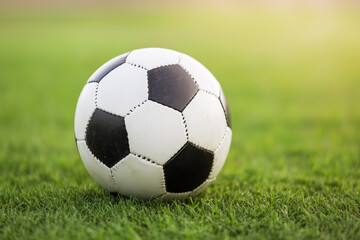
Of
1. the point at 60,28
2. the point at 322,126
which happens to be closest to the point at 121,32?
the point at 60,28

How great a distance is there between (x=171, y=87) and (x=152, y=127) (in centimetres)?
34

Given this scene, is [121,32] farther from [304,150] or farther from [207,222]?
[207,222]

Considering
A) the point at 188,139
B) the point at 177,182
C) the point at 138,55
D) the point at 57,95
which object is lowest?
the point at 57,95

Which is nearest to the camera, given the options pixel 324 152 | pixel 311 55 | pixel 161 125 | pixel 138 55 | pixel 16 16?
pixel 161 125

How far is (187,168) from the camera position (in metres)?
2.64

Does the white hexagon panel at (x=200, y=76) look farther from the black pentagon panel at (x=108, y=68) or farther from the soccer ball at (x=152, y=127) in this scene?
the black pentagon panel at (x=108, y=68)

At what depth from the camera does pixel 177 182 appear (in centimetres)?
266

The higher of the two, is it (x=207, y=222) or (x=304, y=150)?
(x=207, y=222)

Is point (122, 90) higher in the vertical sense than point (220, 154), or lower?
higher

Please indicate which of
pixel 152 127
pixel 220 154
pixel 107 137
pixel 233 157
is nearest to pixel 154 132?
pixel 152 127

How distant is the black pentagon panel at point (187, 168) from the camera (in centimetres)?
259

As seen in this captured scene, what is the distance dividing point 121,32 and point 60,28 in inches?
150

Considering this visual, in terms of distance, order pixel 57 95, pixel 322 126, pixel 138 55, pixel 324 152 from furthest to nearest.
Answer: pixel 57 95
pixel 322 126
pixel 324 152
pixel 138 55

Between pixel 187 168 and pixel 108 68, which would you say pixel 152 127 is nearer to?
pixel 187 168
